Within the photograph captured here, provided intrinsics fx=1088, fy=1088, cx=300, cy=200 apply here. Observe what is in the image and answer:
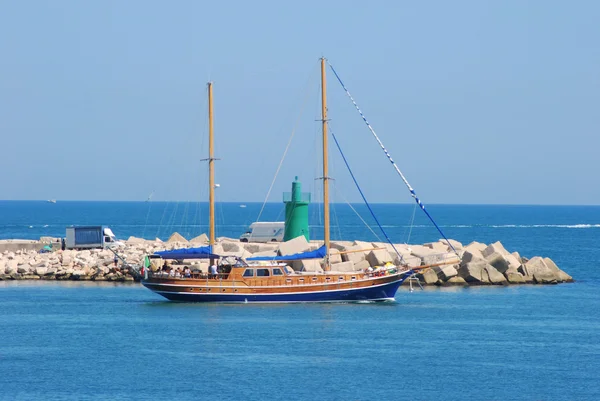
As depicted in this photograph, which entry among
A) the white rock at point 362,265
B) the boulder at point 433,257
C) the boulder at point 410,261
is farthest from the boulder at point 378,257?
the boulder at point 433,257

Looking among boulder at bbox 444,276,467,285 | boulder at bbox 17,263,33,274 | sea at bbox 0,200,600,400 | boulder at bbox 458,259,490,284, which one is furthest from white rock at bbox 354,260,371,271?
boulder at bbox 17,263,33,274

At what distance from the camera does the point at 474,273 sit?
52.3 meters

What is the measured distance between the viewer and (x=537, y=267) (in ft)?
179

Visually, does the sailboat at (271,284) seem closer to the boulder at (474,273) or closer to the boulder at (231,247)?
the boulder at (474,273)

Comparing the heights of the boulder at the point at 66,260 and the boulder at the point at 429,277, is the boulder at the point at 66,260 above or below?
above

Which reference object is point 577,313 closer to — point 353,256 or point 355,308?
point 355,308

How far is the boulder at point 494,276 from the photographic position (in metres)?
52.8

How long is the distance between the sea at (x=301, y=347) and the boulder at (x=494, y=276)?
309cm

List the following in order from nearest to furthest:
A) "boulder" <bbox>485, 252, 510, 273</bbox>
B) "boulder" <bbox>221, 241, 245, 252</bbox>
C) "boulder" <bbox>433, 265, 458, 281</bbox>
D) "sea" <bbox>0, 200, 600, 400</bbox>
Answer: "sea" <bbox>0, 200, 600, 400</bbox> < "boulder" <bbox>433, 265, 458, 281</bbox> < "boulder" <bbox>485, 252, 510, 273</bbox> < "boulder" <bbox>221, 241, 245, 252</bbox>

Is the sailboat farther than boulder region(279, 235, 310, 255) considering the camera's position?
No

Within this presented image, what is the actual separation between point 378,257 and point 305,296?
28.4ft

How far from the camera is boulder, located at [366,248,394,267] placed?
169 feet

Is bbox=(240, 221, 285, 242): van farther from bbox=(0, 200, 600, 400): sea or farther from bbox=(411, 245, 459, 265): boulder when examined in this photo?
bbox=(0, 200, 600, 400): sea

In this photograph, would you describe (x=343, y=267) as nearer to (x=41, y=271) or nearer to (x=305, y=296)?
(x=305, y=296)
